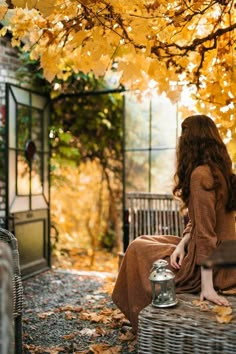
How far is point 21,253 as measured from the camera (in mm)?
5309

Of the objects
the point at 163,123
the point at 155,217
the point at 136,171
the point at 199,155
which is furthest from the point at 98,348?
the point at 163,123

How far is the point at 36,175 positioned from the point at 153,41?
2944 millimetres

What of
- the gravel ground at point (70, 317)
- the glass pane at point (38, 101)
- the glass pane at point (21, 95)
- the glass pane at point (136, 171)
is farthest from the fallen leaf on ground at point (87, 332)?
the glass pane at point (38, 101)

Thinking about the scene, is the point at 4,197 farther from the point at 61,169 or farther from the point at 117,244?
the point at 117,244

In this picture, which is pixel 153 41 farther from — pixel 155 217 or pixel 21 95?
pixel 21 95

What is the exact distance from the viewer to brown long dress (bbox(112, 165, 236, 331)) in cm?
249

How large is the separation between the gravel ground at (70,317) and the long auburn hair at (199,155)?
1.19 metres

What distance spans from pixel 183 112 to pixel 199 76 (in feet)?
1.17

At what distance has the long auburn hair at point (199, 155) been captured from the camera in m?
2.63

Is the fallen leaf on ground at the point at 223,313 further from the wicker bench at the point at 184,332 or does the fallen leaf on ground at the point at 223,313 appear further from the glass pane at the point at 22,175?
the glass pane at the point at 22,175

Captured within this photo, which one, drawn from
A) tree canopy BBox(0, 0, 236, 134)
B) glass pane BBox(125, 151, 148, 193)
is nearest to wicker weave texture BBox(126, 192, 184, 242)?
glass pane BBox(125, 151, 148, 193)

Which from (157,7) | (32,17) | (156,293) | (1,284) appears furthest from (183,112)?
(1,284)

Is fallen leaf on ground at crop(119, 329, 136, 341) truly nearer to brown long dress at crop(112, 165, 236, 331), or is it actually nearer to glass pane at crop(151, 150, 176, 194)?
brown long dress at crop(112, 165, 236, 331)

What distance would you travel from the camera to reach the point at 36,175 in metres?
5.75
